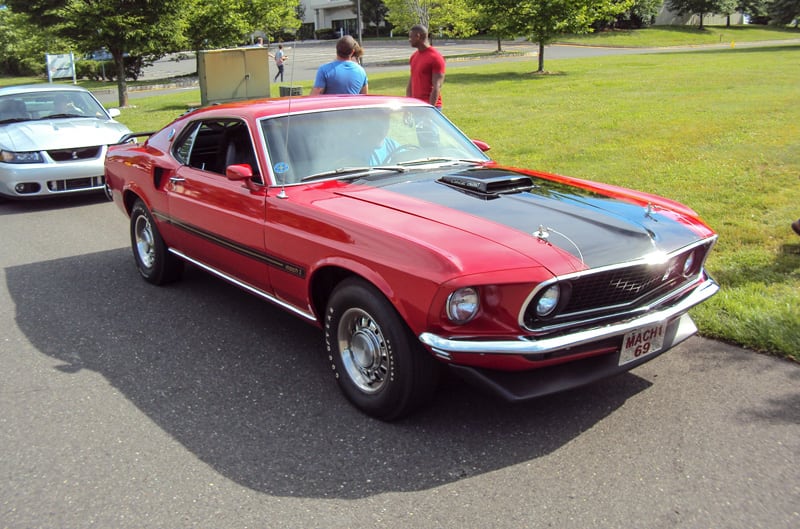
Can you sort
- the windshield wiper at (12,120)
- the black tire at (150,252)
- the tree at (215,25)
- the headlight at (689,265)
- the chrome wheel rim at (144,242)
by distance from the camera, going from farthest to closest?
the tree at (215,25)
the windshield wiper at (12,120)
the chrome wheel rim at (144,242)
the black tire at (150,252)
the headlight at (689,265)

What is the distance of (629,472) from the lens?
3260 millimetres

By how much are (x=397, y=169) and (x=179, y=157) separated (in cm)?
202

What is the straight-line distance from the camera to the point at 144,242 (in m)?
6.34

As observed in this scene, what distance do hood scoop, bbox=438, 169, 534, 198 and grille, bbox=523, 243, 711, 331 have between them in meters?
0.96

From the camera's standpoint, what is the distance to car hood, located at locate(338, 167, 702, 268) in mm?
3490

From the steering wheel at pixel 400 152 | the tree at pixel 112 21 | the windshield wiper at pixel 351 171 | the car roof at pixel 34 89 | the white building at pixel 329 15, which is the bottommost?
the windshield wiper at pixel 351 171

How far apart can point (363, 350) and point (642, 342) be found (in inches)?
55.6

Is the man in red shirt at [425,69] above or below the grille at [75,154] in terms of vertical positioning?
above

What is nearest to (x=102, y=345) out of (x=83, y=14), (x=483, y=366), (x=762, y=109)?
(x=483, y=366)

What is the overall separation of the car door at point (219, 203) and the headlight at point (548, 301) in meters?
1.90

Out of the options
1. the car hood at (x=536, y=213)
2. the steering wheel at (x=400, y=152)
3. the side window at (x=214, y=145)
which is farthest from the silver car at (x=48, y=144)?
the car hood at (x=536, y=213)

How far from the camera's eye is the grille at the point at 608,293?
3.32 meters

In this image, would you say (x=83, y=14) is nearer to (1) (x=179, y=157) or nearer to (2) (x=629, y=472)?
(1) (x=179, y=157)

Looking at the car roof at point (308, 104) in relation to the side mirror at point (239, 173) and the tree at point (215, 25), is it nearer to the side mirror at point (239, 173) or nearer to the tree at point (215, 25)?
the side mirror at point (239, 173)
